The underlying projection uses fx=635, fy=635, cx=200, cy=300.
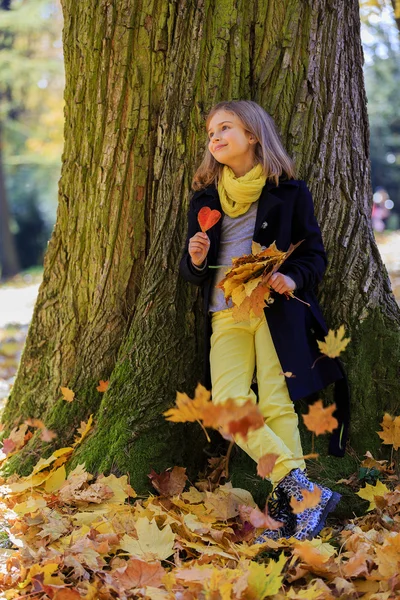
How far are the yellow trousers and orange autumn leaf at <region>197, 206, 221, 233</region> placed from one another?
405 millimetres

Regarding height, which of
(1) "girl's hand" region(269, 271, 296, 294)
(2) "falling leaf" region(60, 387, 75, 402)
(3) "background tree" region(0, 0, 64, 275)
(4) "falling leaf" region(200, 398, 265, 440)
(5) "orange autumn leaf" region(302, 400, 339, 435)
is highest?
(3) "background tree" region(0, 0, 64, 275)

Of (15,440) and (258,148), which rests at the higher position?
(258,148)

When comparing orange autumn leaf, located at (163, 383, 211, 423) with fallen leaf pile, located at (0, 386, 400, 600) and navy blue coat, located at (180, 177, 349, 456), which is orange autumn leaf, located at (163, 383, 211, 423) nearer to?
fallen leaf pile, located at (0, 386, 400, 600)

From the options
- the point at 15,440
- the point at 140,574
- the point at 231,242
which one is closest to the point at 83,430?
the point at 15,440

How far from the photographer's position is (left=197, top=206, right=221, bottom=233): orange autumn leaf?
2.92m

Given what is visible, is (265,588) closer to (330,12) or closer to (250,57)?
(250,57)

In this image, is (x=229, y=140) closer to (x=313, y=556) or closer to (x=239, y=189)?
(x=239, y=189)

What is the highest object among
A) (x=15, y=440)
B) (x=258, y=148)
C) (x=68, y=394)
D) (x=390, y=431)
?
(x=258, y=148)

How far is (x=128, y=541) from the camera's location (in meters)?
2.46

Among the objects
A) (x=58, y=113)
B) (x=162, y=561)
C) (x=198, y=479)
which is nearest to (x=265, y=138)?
(x=198, y=479)

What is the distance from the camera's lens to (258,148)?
3.01 metres

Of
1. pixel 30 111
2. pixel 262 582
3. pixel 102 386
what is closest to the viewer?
pixel 262 582

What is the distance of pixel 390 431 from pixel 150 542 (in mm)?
1323

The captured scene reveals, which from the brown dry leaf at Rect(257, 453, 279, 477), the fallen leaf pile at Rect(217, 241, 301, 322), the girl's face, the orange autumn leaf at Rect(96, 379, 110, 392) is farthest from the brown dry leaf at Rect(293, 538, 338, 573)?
the girl's face
